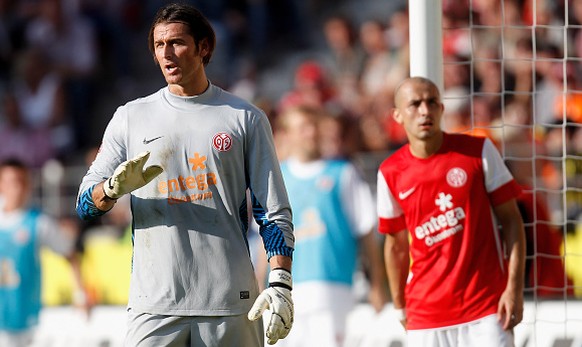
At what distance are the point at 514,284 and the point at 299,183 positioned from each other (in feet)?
10.8

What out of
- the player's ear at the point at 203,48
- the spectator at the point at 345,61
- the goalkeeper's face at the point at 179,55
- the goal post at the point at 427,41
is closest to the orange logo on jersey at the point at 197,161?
the goalkeeper's face at the point at 179,55

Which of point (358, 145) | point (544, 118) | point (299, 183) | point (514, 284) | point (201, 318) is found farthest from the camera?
point (358, 145)

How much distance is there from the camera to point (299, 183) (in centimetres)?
A: 936

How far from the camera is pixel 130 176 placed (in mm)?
4734

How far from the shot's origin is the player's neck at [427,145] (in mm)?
6551

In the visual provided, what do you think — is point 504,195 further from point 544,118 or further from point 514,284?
point 544,118

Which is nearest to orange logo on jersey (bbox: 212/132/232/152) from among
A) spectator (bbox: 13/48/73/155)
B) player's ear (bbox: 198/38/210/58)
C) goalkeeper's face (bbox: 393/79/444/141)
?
player's ear (bbox: 198/38/210/58)

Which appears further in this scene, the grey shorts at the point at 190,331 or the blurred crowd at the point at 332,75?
the blurred crowd at the point at 332,75

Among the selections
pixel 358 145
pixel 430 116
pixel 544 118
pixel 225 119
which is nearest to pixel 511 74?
pixel 544 118

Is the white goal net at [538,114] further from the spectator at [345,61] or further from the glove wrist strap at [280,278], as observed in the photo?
the glove wrist strap at [280,278]

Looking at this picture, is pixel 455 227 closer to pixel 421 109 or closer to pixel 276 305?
pixel 421 109

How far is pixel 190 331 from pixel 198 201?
0.55 m

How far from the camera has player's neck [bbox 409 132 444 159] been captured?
655 centimetres

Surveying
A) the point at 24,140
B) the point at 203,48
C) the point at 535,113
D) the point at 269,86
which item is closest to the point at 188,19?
the point at 203,48
